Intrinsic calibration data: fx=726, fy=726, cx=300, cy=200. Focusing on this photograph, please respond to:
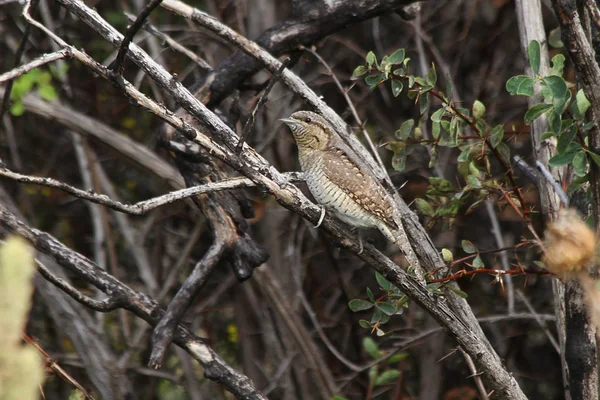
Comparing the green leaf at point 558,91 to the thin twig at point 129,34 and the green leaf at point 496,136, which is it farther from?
the thin twig at point 129,34

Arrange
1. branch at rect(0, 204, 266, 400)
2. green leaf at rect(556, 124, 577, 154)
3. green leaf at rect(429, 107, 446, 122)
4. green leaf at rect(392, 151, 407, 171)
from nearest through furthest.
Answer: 1. green leaf at rect(556, 124, 577, 154)
2. green leaf at rect(429, 107, 446, 122)
3. branch at rect(0, 204, 266, 400)
4. green leaf at rect(392, 151, 407, 171)

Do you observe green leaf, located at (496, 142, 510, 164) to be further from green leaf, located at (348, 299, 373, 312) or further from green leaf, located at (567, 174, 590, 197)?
green leaf, located at (348, 299, 373, 312)

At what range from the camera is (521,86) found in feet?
8.74

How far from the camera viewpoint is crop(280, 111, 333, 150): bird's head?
3.57 metres

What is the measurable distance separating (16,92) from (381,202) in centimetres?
239

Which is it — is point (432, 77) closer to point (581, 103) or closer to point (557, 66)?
point (557, 66)

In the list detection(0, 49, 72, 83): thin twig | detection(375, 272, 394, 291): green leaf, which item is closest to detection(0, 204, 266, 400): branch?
detection(375, 272, 394, 291): green leaf

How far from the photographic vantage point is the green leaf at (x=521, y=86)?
2.66m

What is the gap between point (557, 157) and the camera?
8.67 feet

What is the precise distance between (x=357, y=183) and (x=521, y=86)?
3.09 ft

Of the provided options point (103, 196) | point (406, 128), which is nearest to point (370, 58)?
point (406, 128)

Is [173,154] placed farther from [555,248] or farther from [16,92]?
[555,248]

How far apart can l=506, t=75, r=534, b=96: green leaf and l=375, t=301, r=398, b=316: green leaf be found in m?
0.97

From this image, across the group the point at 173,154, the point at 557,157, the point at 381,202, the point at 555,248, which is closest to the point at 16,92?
the point at 173,154
